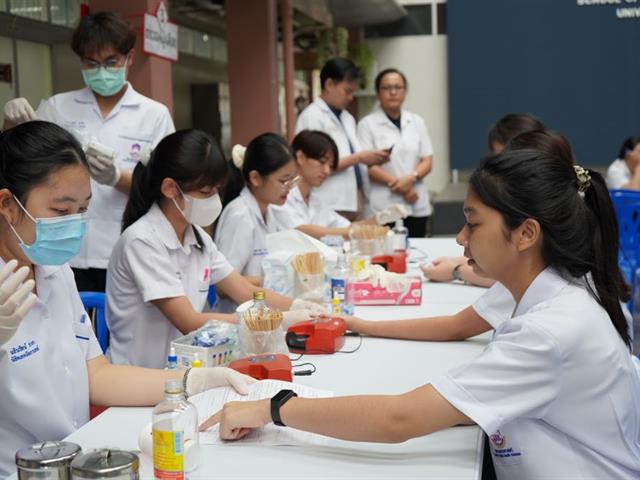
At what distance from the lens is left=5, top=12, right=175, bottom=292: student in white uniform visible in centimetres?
301

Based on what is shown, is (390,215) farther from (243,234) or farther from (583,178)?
(583,178)

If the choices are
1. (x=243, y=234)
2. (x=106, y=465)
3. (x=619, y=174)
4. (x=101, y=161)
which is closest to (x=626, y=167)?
(x=619, y=174)

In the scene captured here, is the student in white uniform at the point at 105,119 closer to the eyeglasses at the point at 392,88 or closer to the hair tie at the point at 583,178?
the hair tie at the point at 583,178

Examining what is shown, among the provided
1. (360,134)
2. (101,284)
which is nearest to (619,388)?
(101,284)

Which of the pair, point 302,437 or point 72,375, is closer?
point 302,437

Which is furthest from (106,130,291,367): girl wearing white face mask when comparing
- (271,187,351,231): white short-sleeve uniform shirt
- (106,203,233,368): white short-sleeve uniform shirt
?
(271,187,351,231): white short-sleeve uniform shirt

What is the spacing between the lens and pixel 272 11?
22.5ft

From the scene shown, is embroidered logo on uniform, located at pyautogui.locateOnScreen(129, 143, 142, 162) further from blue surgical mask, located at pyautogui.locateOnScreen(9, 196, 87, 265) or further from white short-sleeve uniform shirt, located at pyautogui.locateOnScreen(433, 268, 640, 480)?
white short-sleeve uniform shirt, located at pyautogui.locateOnScreen(433, 268, 640, 480)

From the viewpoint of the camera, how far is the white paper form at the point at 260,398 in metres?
1.49

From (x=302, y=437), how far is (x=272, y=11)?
5.87 m

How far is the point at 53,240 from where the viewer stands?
1.68 m

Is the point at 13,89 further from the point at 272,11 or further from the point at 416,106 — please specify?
the point at 416,106

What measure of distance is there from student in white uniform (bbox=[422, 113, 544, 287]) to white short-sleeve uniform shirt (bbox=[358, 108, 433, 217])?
2.14 meters

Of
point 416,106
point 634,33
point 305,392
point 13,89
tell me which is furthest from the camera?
point 416,106
